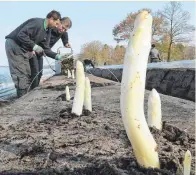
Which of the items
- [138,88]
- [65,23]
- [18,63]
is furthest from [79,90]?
[65,23]

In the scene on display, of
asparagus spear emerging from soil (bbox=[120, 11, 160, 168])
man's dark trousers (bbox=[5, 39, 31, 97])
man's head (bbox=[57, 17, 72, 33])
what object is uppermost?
man's head (bbox=[57, 17, 72, 33])

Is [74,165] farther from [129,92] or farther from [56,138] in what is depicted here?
[56,138]

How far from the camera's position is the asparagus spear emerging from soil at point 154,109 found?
198 centimetres

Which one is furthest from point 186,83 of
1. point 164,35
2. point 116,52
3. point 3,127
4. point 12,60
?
point 116,52

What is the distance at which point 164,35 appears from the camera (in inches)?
2069

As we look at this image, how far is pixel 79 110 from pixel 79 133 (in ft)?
1.85

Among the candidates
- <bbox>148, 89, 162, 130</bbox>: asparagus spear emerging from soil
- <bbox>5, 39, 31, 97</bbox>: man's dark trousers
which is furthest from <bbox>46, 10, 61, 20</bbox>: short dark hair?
<bbox>148, 89, 162, 130</bbox>: asparagus spear emerging from soil

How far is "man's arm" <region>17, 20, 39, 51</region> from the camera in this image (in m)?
6.45

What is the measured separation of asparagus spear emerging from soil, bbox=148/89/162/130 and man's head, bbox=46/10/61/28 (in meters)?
4.79

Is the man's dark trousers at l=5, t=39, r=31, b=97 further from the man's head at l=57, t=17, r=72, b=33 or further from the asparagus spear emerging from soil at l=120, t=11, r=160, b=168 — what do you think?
the asparagus spear emerging from soil at l=120, t=11, r=160, b=168

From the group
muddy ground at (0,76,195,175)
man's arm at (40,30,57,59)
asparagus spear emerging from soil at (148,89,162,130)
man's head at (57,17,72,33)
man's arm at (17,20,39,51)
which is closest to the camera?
muddy ground at (0,76,195,175)

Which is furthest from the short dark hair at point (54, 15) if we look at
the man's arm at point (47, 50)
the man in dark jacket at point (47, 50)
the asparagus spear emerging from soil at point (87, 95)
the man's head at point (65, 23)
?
the asparagus spear emerging from soil at point (87, 95)

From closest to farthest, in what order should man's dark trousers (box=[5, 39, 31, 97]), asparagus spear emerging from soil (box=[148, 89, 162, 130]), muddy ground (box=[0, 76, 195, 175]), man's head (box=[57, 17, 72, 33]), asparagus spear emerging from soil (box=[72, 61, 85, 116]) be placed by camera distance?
muddy ground (box=[0, 76, 195, 175])
asparagus spear emerging from soil (box=[148, 89, 162, 130])
asparagus spear emerging from soil (box=[72, 61, 85, 116])
man's dark trousers (box=[5, 39, 31, 97])
man's head (box=[57, 17, 72, 33])

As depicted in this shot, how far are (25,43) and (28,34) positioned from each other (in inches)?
10.5
